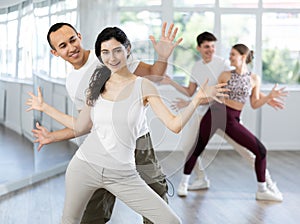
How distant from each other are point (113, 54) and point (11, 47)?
2845 mm

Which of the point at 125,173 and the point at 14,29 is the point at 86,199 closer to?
the point at 125,173

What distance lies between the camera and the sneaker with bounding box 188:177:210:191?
488 cm

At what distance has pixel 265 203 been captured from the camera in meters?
4.44

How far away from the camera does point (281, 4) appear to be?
7000 millimetres

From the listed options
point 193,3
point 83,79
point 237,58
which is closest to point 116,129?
point 83,79

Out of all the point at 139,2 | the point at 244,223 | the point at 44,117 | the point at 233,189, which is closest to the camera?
the point at 244,223

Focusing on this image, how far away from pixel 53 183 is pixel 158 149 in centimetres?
272

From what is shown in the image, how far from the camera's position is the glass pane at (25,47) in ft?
16.8

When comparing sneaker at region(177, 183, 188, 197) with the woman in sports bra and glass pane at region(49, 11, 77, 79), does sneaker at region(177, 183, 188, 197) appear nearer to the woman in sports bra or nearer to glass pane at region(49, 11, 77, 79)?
the woman in sports bra

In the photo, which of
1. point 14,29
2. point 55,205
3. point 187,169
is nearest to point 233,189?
point 187,169

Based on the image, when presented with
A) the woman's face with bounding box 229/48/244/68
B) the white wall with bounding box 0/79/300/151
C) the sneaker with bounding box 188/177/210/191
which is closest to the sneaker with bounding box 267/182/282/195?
the sneaker with bounding box 188/177/210/191

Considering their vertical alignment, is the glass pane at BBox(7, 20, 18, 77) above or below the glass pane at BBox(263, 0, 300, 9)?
below

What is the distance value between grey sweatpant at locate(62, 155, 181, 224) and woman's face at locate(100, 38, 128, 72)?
435 mm

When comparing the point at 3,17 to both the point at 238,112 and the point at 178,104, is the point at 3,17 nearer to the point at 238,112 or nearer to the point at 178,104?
the point at 238,112
